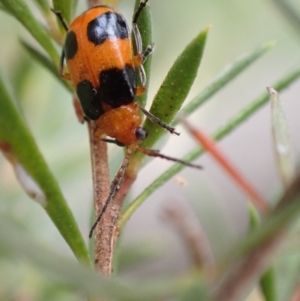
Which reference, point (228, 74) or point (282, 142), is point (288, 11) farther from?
point (228, 74)

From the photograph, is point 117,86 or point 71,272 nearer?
point 71,272

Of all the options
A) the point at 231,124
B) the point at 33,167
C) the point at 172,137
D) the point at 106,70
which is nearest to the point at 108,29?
the point at 106,70

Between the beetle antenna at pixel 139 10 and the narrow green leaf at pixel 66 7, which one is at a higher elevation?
the narrow green leaf at pixel 66 7

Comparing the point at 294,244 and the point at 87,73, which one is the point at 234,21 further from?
the point at 294,244

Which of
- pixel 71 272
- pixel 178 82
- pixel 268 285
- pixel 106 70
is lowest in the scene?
pixel 268 285

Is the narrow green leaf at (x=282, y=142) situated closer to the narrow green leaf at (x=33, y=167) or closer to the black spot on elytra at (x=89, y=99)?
the narrow green leaf at (x=33, y=167)

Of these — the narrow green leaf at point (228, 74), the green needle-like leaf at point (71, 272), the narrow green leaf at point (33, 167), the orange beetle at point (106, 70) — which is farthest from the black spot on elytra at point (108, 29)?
the green needle-like leaf at point (71, 272)
